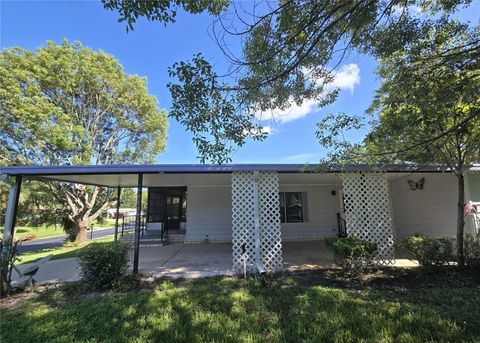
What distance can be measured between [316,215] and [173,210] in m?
7.45

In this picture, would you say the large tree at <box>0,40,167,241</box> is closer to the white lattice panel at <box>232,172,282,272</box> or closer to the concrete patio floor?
the concrete patio floor

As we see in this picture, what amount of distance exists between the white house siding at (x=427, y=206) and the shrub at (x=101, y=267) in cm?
933

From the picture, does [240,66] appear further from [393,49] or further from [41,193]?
[41,193]

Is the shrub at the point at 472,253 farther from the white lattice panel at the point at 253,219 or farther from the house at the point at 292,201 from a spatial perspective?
the white lattice panel at the point at 253,219

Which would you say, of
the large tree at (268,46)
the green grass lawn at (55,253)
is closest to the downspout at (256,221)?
the large tree at (268,46)

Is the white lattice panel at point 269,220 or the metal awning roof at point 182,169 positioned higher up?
the metal awning roof at point 182,169

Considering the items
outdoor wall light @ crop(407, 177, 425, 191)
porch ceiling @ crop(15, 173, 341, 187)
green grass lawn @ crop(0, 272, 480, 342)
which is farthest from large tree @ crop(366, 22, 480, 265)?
outdoor wall light @ crop(407, 177, 425, 191)

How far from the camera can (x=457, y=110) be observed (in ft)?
14.4

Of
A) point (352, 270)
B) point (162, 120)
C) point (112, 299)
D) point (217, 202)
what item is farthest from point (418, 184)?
point (162, 120)

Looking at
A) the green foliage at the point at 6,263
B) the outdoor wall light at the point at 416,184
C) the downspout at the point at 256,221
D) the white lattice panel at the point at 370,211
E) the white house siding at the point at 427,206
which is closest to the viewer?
the green foliage at the point at 6,263

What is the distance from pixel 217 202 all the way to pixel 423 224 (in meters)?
8.06

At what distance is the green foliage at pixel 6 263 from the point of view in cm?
507

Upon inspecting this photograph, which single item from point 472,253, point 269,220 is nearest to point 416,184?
point 472,253

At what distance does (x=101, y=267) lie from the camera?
5.21 m
